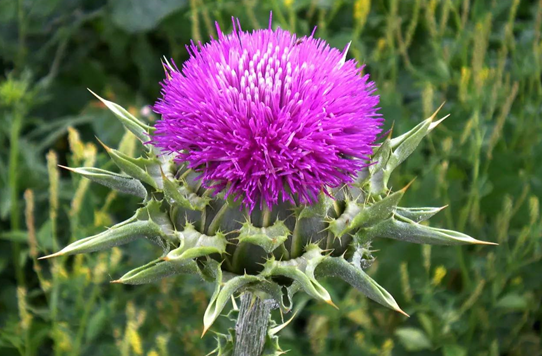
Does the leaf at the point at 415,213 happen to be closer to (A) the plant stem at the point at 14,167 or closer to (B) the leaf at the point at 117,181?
(B) the leaf at the point at 117,181

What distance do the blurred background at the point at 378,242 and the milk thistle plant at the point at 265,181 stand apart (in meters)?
0.40

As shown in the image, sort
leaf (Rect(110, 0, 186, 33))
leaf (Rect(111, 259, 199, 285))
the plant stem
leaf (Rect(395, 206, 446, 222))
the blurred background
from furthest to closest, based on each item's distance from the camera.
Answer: leaf (Rect(110, 0, 186, 33)), the plant stem, the blurred background, leaf (Rect(395, 206, 446, 222)), leaf (Rect(111, 259, 199, 285))

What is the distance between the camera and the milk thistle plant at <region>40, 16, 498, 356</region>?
1.25 meters

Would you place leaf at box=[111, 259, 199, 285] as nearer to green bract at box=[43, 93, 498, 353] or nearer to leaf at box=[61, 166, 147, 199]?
green bract at box=[43, 93, 498, 353]

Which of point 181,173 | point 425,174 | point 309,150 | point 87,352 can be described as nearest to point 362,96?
point 309,150

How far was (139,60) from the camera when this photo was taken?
111 inches

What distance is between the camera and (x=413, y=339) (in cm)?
201

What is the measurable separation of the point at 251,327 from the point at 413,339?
2.51 feet

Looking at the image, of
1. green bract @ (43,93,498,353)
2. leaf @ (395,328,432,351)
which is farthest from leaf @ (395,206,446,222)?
leaf @ (395,328,432,351)

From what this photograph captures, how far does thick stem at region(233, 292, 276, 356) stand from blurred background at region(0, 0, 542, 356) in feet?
0.75

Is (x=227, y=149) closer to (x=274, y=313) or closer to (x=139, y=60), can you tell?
(x=274, y=313)

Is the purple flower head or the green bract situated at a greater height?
the purple flower head

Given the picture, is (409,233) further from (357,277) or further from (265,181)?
(265,181)

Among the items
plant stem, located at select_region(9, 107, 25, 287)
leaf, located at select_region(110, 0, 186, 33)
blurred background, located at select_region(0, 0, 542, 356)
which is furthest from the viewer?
leaf, located at select_region(110, 0, 186, 33)
